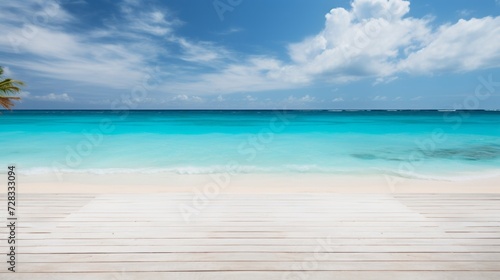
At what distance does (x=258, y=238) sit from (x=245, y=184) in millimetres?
4925

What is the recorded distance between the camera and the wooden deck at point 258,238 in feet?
9.21

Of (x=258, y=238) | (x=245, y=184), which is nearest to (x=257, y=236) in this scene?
(x=258, y=238)

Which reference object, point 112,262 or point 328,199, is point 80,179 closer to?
point 112,262

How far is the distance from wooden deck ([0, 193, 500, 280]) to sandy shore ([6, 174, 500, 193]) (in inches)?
107

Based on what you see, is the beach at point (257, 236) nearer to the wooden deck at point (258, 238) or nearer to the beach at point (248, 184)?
the wooden deck at point (258, 238)

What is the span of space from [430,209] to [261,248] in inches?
115

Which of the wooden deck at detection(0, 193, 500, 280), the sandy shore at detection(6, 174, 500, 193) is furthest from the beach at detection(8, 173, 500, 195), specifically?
the wooden deck at detection(0, 193, 500, 280)

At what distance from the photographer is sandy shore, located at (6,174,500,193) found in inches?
299

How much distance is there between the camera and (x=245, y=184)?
835cm

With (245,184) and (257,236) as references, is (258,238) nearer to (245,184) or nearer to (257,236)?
(257,236)

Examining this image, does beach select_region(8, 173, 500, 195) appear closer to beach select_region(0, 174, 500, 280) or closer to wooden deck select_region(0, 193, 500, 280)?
beach select_region(0, 174, 500, 280)

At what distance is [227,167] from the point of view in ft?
37.1

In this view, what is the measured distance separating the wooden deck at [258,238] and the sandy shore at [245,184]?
8.89 feet

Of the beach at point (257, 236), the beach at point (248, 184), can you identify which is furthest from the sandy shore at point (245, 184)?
the beach at point (257, 236)
